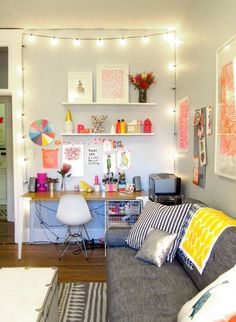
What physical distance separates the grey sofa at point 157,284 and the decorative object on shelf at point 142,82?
2290 millimetres

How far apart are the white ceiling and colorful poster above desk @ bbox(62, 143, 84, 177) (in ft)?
5.00

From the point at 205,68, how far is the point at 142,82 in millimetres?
1244

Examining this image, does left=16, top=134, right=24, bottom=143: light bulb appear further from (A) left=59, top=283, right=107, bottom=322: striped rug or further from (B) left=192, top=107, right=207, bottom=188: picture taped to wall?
(B) left=192, top=107, right=207, bottom=188: picture taped to wall

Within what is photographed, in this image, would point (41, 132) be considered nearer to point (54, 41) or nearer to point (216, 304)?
point (54, 41)

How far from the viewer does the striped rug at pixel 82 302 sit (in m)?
2.26

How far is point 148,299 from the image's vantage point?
1646 millimetres

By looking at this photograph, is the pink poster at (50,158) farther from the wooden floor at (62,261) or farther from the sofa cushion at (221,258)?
the sofa cushion at (221,258)

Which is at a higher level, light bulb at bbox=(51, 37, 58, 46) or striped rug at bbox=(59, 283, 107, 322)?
light bulb at bbox=(51, 37, 58, 46)

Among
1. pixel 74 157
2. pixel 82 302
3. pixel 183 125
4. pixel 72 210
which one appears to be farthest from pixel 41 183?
pixel 183 125

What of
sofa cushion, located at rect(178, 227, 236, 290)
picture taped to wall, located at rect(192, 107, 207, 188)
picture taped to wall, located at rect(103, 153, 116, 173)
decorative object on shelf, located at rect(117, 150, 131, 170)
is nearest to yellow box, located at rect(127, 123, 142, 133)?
decorative object on shelf, located at rect(117, 150, 131, 170)

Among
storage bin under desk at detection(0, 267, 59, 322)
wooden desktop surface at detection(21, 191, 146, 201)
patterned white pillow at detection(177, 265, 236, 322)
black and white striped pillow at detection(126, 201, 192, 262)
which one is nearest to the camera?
patterned white pillow at detection(177, 265, 236, 322)

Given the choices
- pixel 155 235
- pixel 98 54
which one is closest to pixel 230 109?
pixel 155 235

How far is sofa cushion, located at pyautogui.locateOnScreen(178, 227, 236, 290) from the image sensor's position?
1.52m

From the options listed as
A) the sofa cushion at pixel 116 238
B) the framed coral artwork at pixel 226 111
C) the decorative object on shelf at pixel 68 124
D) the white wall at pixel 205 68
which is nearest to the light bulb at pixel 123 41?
the white wall at pixel 205 68
